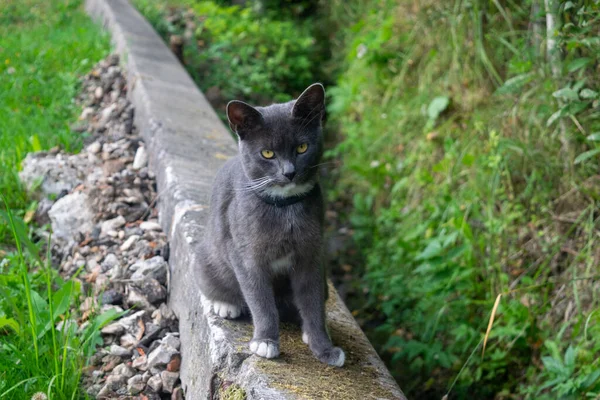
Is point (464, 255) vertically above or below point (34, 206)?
below

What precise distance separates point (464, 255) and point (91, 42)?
4.01 meters

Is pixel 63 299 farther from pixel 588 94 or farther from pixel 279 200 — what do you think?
pixel 588 94

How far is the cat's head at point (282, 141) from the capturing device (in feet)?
7.55

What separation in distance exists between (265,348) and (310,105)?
0.88 metres

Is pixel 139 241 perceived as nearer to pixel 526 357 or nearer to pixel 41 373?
pixel 41 373

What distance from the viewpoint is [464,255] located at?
13.6 ft

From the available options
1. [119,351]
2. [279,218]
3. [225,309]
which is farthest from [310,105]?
[119,351]

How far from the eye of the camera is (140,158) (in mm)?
4117

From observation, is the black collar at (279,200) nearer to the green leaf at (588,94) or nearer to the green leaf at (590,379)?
the green leaf at (590,379)

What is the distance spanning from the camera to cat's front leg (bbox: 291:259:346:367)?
235cm

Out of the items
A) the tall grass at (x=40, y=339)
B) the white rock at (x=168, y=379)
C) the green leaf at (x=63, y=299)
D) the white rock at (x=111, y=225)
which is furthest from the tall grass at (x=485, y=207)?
the white rock at (x=111, y=225)

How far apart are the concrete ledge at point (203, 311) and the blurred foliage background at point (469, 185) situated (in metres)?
1.19

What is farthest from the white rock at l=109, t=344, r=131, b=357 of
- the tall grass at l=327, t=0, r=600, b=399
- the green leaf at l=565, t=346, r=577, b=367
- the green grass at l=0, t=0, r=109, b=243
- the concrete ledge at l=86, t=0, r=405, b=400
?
the green leaf at l=565, t=346, r=577, b=367

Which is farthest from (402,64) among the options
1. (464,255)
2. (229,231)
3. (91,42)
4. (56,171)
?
(229,231)
